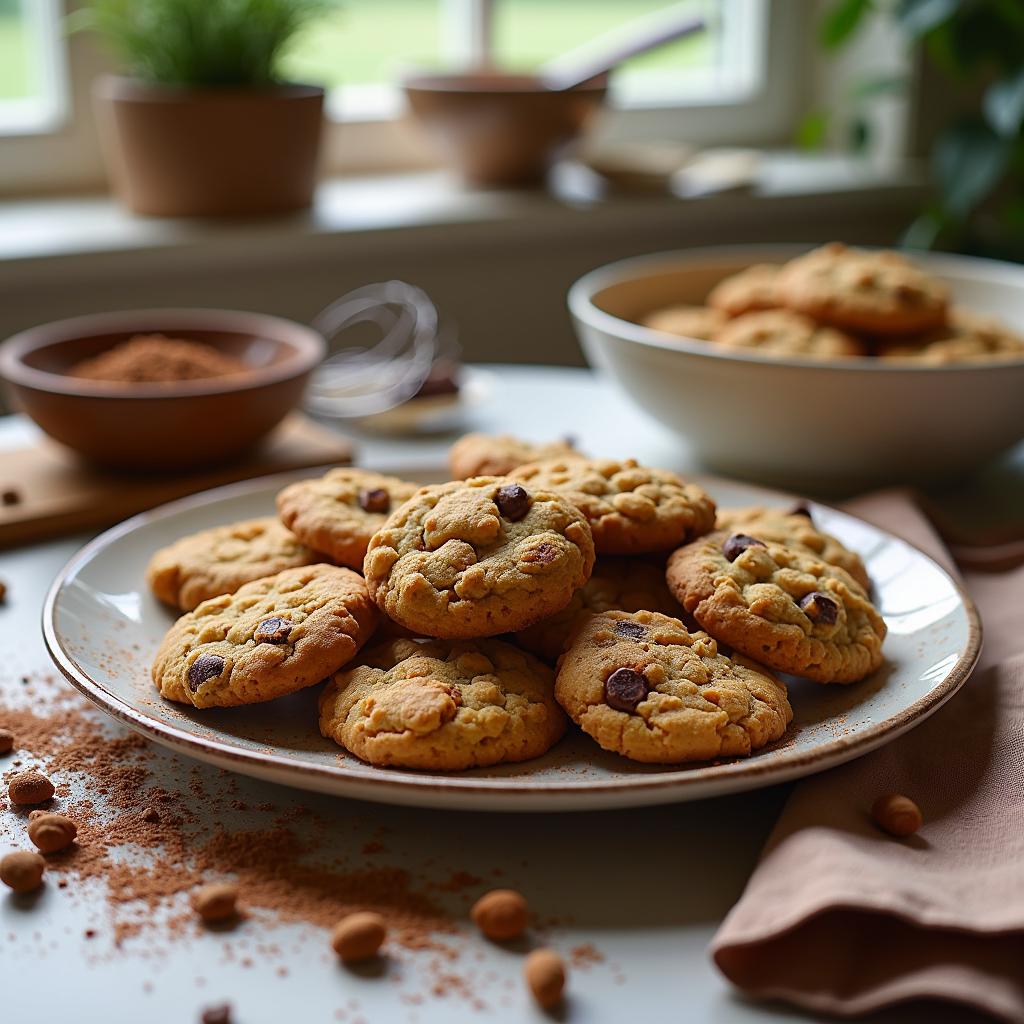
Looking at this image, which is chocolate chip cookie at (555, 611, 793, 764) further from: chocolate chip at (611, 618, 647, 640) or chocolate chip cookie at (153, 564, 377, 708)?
chocolate chip cookie at (153, 564, 377, 708)

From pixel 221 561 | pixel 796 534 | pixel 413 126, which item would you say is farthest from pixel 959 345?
pixel 413 126

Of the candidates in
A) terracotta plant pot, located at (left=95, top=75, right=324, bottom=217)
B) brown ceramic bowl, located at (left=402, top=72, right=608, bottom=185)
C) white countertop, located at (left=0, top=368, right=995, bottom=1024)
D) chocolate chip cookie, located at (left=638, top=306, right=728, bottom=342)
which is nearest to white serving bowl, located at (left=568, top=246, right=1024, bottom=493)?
chocolate chip cookie, located at (left=638, top=306, right=728, bottom=342)

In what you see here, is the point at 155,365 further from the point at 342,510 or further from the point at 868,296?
the point at 868,296

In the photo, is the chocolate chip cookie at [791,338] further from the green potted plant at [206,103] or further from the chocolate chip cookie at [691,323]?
the green potted plant at [206,103]

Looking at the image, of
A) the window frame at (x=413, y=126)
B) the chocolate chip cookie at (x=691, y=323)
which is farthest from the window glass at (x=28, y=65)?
the chocolate chip cookie at (x=691, y=323)

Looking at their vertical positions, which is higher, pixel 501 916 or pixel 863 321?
pixel 863 321

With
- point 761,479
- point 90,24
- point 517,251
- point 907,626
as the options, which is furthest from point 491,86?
point 907,626

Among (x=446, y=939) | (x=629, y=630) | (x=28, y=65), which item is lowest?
(x=446, y=939)
